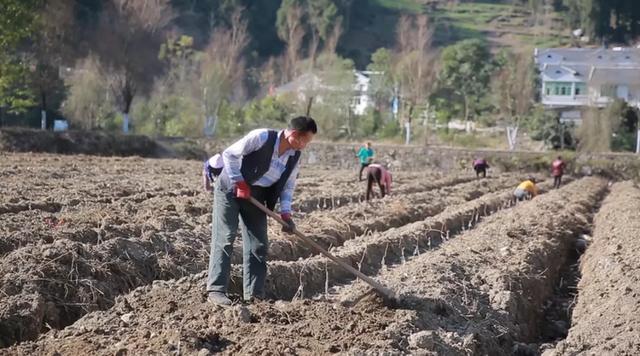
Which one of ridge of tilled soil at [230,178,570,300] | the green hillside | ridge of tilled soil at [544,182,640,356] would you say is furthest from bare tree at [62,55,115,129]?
the green hillside

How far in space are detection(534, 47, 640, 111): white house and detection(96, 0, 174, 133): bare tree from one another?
23.1 metres

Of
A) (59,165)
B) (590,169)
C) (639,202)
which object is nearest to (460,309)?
(639,202)

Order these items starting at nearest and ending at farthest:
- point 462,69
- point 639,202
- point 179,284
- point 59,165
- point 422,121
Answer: point 179,284 < point 639,202 < point 59,165 < point 422,121 < point 462,69

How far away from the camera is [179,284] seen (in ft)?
27.8

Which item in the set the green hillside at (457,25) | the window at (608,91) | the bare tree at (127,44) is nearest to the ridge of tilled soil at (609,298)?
the bare tree at (127,44)

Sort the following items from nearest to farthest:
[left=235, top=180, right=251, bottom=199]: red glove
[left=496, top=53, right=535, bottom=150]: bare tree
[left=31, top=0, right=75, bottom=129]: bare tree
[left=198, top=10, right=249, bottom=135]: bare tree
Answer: [left=235, top=180, right=251, bottom=199]: red glove < [left=31, top=0, right=75, bottom=129]: bare tree < [left=198, top=10, right=249, bottom=135]: bare tree < [left=496, top=53, right=535, bottom=150]: bare tree

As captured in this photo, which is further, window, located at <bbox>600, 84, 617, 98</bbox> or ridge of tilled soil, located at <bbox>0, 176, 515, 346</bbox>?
window, located at <bbox>600, 84, 617, 98</bbox>

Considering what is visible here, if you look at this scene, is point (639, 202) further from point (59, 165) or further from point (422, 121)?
point (422, 121)

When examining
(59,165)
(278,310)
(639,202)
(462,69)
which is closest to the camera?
(278,310)

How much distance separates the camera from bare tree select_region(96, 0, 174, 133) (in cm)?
4700

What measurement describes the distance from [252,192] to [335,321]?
1357 mm

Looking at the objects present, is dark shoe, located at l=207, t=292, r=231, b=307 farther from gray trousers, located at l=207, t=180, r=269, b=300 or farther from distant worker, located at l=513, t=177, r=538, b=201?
distant worker, located at l=513, t=177, r=538, b=201

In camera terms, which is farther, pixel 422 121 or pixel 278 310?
pixel 422 121

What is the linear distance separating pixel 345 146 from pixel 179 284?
36.5 meters
